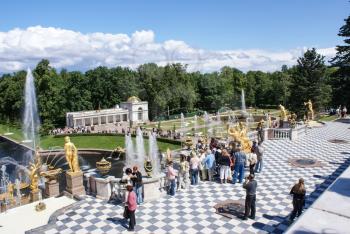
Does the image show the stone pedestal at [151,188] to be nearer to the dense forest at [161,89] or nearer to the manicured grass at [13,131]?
the dense forest at [161,89]

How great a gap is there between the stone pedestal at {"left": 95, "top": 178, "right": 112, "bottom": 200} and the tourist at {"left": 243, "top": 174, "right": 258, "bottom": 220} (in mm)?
5548

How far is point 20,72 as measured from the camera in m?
79.9

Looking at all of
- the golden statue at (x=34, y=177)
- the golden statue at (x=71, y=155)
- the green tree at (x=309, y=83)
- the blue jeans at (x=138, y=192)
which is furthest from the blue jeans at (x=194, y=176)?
the green tree at (x=309, y=83)

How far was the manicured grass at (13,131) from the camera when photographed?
2143 inches

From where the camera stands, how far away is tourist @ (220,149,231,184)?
15.0 metres

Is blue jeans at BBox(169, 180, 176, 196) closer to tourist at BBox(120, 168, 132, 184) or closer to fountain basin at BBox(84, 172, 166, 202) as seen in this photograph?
fountain basin at BBox(84, 172, 166, 202)

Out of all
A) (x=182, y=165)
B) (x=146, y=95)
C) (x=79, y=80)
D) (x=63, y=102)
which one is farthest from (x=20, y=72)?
(x=182, y=165)

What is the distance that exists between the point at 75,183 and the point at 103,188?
4.37 feet

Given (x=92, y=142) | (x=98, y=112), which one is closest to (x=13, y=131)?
(x=98, y=112)

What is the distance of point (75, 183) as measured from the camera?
1402 cm

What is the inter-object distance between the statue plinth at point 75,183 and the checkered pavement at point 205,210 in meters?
0.47

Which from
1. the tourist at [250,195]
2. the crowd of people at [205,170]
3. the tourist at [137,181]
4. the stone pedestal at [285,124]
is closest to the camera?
the tourist at [250,195]

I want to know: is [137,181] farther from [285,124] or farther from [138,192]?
[285,124]

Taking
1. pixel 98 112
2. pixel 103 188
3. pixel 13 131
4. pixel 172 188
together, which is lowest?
pixel 13 131
